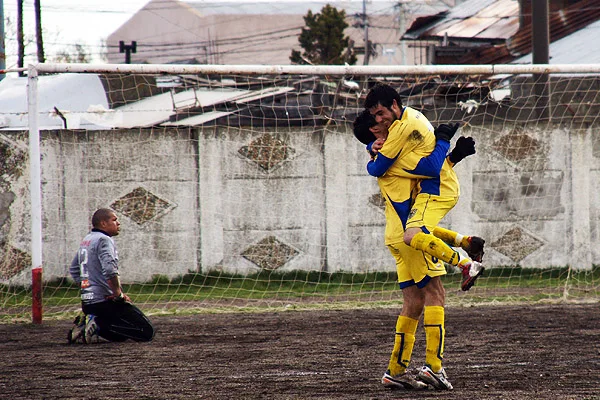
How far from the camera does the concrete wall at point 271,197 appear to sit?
1203 cm

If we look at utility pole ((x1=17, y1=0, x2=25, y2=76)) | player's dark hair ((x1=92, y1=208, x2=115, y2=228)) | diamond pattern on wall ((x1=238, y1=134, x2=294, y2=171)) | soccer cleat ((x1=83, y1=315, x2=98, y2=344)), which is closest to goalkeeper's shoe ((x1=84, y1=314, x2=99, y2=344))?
soccer cleat ((x1=83, y1=315, x2=98, y2=344))

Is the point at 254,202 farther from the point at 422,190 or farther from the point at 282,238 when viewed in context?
the point at 422,190

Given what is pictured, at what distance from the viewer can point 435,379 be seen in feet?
18.0

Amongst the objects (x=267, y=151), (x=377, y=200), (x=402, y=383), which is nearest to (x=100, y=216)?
(x=402, y=383)

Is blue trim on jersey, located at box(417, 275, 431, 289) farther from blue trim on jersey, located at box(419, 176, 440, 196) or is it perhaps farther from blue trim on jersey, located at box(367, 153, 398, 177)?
blue trim on jersey, located at box(367, 153, 398, 177)

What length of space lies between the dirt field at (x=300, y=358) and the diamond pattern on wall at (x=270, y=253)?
2.38 metres

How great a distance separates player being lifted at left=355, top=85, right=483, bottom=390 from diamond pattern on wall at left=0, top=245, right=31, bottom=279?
23.5 feet

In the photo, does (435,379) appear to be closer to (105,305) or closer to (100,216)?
(105,305)

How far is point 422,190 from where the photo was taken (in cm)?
574

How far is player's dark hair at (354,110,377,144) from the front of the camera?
19.1 feet

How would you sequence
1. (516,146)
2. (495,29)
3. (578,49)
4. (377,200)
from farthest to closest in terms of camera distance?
1. (495,29)
2. (578,49)
3. (516,146)
4. (377,200)

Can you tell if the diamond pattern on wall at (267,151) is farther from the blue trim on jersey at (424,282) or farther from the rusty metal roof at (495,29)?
the rusty metal roof at (495,29)

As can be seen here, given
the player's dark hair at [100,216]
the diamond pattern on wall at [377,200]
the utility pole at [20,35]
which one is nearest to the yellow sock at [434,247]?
the player's dark hair at [100,216]

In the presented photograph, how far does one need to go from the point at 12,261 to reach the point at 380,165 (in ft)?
24.1
